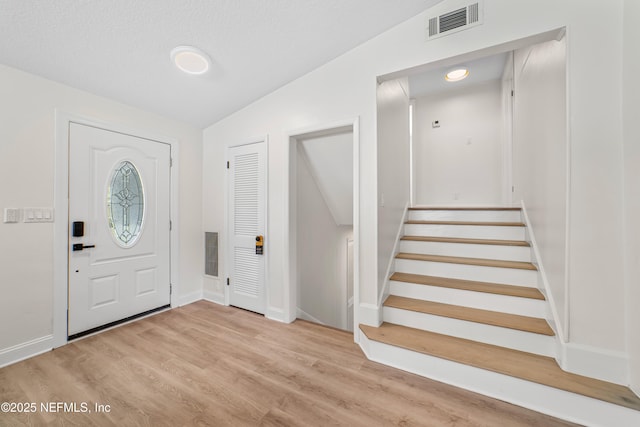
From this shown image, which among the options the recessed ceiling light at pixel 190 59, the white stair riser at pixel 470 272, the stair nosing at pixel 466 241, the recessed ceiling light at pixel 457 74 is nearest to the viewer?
the recessed ceiling light at pixel 190 59

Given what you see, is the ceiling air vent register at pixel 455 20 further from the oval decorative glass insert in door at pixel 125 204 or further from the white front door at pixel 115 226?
the oval decorative glass insert in door at pixel 125 204

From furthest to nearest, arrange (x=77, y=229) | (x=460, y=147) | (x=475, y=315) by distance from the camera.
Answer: (x=460, y=147)
(x=77, y=229)
(x=475, y=315)

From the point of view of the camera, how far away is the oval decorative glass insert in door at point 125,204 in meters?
2.64

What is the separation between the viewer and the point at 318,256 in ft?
12.1

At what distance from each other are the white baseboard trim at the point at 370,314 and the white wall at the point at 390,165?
0.15 m

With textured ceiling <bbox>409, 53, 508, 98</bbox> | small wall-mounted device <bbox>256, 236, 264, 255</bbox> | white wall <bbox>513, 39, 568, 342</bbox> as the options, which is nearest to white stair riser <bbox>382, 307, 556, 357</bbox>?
white wall <bbox>513, 39, 568, 342</bbox>

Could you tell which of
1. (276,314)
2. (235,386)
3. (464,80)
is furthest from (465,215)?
(235,386)

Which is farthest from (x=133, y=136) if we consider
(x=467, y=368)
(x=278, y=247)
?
(x=467, y=368)

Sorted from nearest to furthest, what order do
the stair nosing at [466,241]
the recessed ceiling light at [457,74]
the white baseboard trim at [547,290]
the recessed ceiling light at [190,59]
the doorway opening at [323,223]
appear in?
the white baseboard trim at [547,290] < the recessed ceiling light at [190,59] < the stair nosing at [466,241] < the doorway opening at [323,223] < the recessed ceiling light at [457,74]

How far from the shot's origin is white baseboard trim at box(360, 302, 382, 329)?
219 centimetres

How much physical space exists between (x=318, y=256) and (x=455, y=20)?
2.97m

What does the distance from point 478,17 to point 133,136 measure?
136 inches

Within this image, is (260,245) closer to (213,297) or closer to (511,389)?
(213,297)

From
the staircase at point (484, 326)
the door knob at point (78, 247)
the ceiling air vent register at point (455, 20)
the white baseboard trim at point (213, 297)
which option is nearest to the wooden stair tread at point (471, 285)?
the staircase at point (484, 326)
